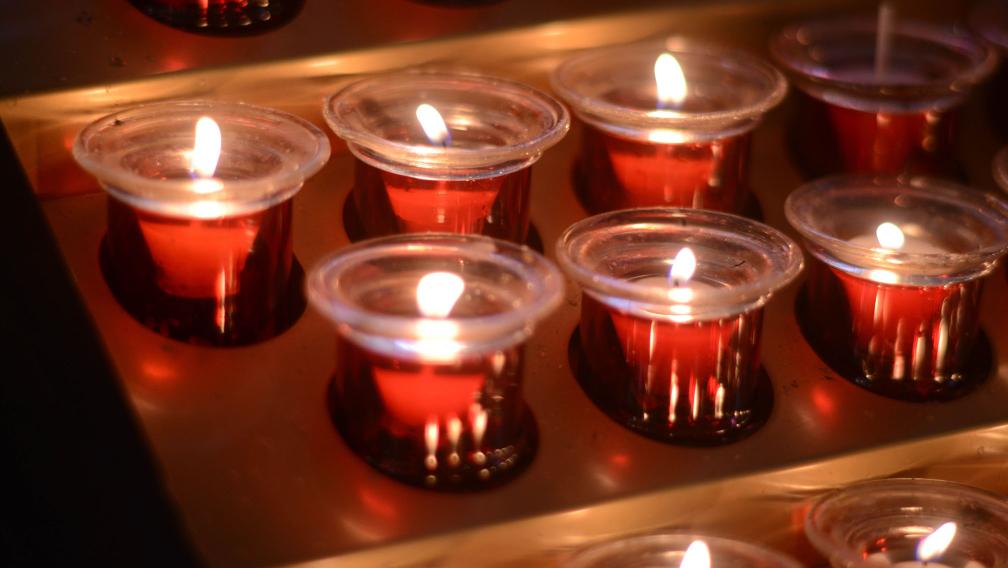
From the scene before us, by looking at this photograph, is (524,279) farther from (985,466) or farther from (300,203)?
(985,466)

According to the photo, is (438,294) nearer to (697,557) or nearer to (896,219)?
(697,557)

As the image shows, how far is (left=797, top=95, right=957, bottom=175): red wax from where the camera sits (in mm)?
954

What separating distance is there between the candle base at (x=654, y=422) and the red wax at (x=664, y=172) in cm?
12

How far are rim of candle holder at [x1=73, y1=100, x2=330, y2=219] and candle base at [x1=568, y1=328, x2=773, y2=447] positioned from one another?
18cm

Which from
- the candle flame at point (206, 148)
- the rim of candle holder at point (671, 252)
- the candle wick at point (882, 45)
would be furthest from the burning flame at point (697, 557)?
the candle wick at point (882, 45)

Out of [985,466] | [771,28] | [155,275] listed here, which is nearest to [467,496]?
[155,275]

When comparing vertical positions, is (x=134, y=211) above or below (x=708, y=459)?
above

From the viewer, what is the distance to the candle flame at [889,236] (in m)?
0.84

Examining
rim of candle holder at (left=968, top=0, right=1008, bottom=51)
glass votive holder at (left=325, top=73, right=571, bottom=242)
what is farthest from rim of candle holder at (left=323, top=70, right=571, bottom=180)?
rim of candle holder at (left=968, top=0, right=1008, bottom=51)

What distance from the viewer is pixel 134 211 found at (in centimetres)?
72

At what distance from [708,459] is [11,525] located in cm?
35

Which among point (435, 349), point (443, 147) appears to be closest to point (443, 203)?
point (443, 147)

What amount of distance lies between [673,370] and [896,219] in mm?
232

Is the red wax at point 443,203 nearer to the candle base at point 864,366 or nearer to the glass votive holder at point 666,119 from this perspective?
the glass votive holder at point 666,119
